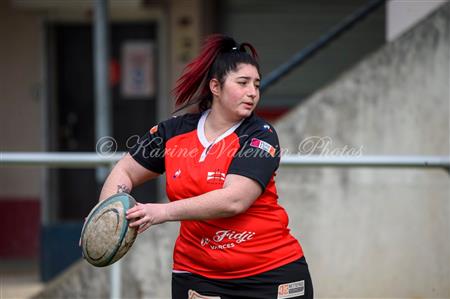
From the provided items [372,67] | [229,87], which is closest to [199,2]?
[372,67]

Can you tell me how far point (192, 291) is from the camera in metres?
3.95

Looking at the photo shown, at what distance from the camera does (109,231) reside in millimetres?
3641

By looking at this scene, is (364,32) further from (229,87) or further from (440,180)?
(229,87)

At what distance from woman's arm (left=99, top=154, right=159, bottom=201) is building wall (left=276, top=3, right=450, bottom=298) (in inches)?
92.6

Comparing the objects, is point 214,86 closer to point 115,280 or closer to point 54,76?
point 115,280

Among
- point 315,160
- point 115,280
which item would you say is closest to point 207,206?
point 315,160

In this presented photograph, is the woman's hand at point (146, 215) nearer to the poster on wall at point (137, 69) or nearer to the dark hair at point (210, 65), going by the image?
the dark hair at point (210, 65)

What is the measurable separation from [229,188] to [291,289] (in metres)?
0.55

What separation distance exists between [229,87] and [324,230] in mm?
2703

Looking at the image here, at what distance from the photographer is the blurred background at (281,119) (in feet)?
20.7

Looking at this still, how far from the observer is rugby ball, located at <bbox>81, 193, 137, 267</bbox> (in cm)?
362

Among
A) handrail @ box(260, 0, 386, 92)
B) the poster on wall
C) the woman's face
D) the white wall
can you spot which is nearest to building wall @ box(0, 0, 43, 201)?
the poster on wall

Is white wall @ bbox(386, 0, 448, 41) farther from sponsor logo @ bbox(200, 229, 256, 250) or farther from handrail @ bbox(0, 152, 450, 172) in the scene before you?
sponsor logo @ bbox(200, 229, 256, 250)

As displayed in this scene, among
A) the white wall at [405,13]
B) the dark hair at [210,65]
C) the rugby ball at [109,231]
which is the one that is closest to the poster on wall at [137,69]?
the white wall at [405,13]
